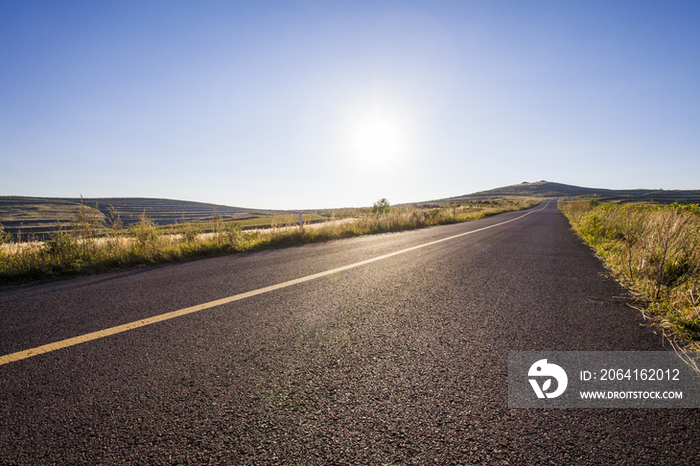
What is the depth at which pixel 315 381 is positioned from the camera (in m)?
1.84

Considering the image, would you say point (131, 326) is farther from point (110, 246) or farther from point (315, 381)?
point (110, 246)

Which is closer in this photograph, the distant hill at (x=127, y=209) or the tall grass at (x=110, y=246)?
the tall grass at (x=110, y=246)

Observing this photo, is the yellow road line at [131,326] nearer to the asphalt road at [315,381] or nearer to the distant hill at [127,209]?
the asphalt road at [315,381]

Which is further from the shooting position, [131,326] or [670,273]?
[670,273]

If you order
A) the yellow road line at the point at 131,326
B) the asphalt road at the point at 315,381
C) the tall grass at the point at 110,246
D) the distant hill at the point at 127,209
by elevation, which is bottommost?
the asphalt road at the point at 315,381

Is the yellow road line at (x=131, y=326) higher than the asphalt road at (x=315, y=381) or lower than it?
higher

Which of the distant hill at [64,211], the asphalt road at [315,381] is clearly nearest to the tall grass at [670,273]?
the asphalt road at [315,381]

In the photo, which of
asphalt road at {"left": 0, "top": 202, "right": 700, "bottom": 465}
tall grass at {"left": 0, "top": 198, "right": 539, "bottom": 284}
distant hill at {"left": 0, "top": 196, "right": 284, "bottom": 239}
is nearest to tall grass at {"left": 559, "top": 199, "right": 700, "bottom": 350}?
asphalt road at {"left": 0, "top": 202, "right": 700, "bottom": 465}

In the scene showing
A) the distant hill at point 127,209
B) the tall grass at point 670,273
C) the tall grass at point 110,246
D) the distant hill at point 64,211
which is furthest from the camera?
the distant hill at point 64,211

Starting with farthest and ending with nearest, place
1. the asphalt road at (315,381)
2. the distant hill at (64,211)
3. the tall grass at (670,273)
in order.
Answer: the distant hill at (64,211) < the tall grass at (670,273) < the asphalt road at (315,381)

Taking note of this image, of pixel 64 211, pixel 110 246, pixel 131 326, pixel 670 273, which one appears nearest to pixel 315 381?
pixel 131 326

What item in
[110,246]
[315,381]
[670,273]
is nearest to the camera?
[315,381]

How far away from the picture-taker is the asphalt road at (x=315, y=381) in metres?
1.33

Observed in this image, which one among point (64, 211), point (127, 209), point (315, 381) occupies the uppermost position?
point (127, 209)
